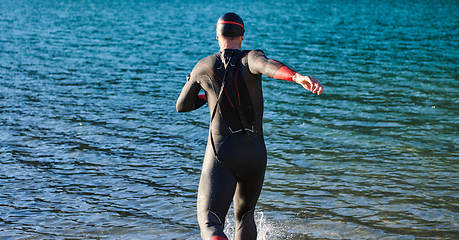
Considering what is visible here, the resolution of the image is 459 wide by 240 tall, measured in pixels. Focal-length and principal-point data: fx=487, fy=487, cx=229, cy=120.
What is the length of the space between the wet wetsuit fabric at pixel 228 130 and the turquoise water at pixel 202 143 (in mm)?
2924

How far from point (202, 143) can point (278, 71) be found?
842 cm

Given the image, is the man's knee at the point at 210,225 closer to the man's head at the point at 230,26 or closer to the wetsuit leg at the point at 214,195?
the wetsuit leg at the point at 214,195

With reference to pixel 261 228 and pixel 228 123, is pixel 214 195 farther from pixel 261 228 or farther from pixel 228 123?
pixel 261 228

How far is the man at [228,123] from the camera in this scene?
5.13 metres

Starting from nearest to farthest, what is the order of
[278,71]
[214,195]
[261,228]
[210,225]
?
[278,71]
[210,225]
[214,195]
[261,228]

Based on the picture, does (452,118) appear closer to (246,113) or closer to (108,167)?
(108,167)

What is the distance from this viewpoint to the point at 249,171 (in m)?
5.32

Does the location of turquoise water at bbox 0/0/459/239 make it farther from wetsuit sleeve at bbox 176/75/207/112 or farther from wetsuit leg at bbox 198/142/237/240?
wetsuit sleeve at bbox 176/75/207/112

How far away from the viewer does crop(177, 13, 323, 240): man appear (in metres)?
5.13

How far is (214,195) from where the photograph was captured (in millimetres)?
5125

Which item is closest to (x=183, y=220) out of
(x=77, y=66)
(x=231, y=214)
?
(x=231, y=214)

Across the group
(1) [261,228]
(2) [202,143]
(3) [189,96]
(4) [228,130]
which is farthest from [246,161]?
(2) [202,143]

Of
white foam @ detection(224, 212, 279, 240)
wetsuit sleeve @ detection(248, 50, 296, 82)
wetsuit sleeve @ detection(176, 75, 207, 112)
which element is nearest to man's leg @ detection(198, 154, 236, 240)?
wetsuit sleeve @ detection(176, 75, 207, 112)

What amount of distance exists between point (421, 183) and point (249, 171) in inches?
227
